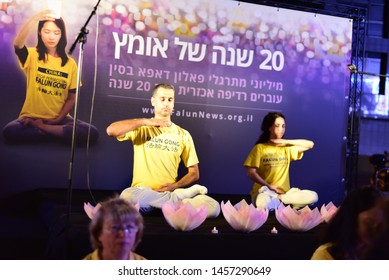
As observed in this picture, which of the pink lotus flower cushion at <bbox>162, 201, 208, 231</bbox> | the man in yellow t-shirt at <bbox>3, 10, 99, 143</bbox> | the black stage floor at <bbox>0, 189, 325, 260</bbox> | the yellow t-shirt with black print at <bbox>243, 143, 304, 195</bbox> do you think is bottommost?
the black stage floor at <bbox>0, 189, 325, 260</bbox>

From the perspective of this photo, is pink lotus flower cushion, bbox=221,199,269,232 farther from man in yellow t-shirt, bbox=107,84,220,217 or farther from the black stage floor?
man in yellow t-shirt, bbox=107,84,220,217

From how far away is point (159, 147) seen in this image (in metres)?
4.71

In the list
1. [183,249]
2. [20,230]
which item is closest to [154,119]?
[20,230]

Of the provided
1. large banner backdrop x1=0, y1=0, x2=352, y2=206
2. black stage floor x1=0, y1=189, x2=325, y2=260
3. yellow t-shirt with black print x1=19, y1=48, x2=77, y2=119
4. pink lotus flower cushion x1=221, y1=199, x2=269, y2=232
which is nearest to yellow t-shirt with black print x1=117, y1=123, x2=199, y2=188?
large banner backdrop x1=0, y1=0, x2=352, y2=206

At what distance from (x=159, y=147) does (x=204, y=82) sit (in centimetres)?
80

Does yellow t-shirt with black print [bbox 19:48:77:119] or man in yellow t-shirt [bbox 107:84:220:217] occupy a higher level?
yellow t-shirt with black print [bbox 19:48:77:119]

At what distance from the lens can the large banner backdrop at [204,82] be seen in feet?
15.6

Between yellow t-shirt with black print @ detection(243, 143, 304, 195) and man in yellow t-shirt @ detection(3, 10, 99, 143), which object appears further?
yellow t-shirt with black print @ detection(243, 143, 304, 195)

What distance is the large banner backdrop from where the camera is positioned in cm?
477

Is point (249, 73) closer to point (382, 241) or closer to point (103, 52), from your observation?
point (103, 52)

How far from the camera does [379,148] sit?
661cm

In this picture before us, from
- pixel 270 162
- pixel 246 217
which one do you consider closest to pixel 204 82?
pixel 270 162

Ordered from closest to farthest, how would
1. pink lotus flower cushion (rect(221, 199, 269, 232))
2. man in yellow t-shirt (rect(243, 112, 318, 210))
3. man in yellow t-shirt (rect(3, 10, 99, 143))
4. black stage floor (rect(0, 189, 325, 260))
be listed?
black stage floor (rect(0, 189, 325, 260))
pink lotus flower cushion (rect(221, 199, 269, 232))
man in yellow t-shirt (rect(3, 10, 99, 143))
man in yellow t-shirt (rect(243, 112, 318, 210))

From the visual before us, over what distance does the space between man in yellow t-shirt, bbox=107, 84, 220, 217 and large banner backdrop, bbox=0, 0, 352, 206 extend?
16cm
